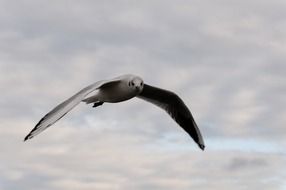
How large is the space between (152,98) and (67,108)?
9.43 meters

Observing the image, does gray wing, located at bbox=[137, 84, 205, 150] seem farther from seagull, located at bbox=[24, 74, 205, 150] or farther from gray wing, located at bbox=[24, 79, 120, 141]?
gray wing, located at bbox=[24, 79, 120, 141]

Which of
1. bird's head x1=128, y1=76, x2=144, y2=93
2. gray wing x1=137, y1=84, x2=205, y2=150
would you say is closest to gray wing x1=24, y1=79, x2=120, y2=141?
bird's head x1=128, y1=76, x2=144, y2=93

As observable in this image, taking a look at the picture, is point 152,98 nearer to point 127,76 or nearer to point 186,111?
point 186,111

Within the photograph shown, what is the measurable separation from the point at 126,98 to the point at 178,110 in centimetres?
563

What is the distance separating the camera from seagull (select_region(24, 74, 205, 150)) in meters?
16.7

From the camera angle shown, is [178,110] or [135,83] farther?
[178,110]

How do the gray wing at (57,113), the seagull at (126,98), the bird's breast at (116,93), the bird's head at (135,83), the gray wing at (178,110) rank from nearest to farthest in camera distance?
the gray wing at (57,113), the seagull at (126,98), the bird's head at (135,83), the bird's breast at (116,93), the gray wing at (178,110)

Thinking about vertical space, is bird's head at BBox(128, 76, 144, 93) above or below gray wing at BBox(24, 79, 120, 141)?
above

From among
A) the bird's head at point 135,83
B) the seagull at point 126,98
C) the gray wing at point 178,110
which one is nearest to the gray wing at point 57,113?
the seagull at point 126,98

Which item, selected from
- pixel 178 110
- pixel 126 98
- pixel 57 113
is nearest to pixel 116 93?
pixel 126 98

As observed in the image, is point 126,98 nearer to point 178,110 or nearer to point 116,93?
point 116,93

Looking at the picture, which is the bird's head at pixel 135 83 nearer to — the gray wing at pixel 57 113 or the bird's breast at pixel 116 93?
the bird's breast at pixel 116 93

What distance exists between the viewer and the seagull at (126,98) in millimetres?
16728

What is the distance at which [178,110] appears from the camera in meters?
26.3
